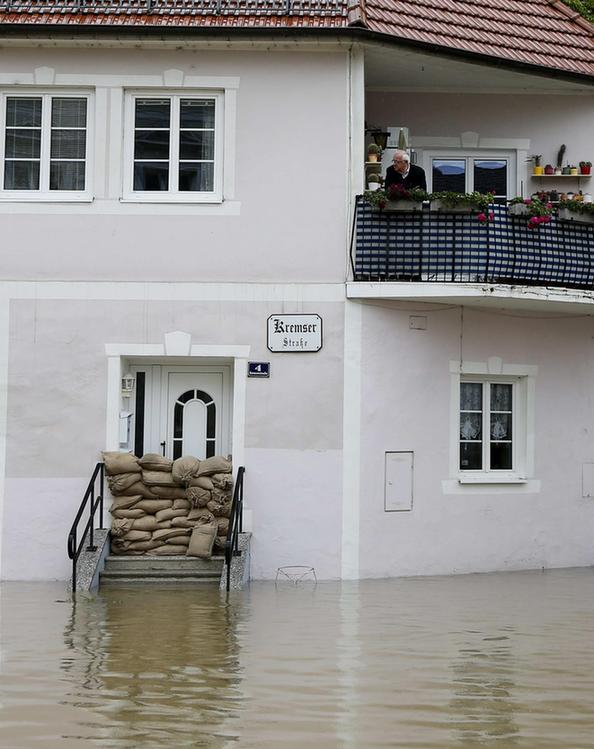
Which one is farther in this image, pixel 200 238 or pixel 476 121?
pixel 476 121

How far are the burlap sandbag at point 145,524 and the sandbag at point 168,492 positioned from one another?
307mm

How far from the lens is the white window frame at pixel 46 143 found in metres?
15.2

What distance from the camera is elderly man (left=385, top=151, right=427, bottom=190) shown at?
15188mm

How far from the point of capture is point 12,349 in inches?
595

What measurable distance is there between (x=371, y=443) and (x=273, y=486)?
1.32 m

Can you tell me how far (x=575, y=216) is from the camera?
15.8 metres

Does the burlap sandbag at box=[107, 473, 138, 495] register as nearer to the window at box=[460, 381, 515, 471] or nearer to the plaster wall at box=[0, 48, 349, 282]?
the plaster wall at box=[0, 48, 349, 282]

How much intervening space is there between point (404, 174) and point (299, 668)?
7572 millimetres

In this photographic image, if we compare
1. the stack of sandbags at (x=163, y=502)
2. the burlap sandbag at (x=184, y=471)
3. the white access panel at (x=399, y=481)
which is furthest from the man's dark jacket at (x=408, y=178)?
the burlap sandbag at (x=184, y=471)

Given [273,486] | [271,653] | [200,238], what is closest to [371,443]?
[273,486]

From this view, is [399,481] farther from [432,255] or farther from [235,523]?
[432,255]

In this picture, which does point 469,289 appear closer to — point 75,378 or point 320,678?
point 75,378

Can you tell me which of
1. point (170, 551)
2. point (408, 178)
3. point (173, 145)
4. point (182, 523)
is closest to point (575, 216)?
point (408, 178)

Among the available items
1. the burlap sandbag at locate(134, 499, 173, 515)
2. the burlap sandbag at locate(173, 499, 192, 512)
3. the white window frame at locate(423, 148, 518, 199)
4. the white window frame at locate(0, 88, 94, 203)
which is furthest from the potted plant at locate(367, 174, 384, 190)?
the burlap sandbag at locate(134, 499, 173, 515)
